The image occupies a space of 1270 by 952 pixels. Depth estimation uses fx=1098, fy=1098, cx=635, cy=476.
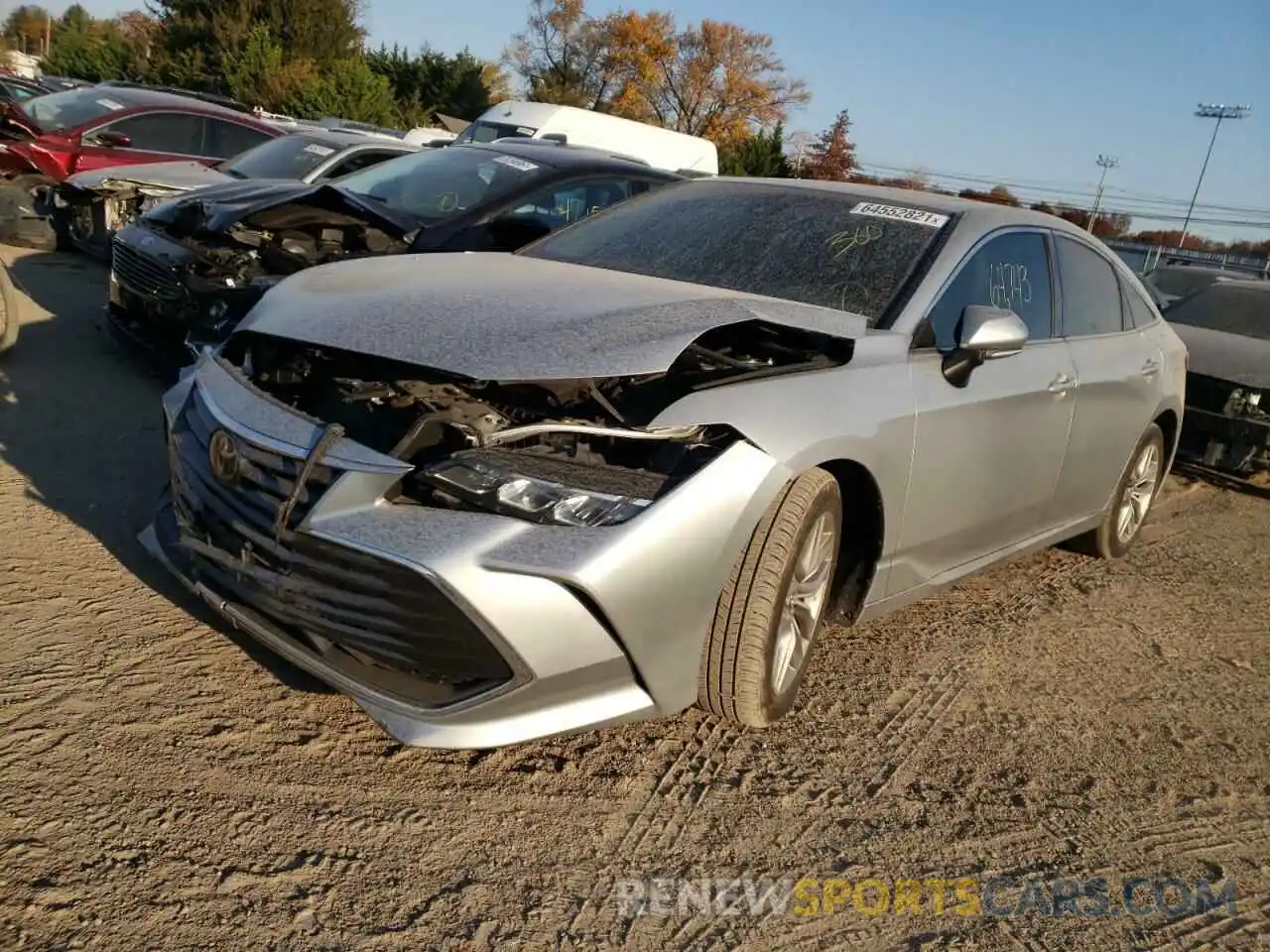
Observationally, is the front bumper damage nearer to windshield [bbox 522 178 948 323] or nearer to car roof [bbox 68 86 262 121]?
windshield [bbox 522 178 948 323]

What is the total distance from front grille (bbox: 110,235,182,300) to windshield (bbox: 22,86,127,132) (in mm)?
4833

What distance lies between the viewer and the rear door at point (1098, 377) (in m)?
4.62

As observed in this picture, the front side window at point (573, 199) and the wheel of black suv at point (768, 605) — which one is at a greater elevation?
the front side window at point (573, 199)

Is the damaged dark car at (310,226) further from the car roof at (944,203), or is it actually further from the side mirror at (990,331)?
the side mirror at (990,331)

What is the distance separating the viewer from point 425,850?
255 centimetres

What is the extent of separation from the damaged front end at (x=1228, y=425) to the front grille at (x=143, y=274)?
6552mm

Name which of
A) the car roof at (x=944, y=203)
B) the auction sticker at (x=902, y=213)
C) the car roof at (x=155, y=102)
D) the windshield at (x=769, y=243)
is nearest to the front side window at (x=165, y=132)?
the car roof at (x=155, y=102)

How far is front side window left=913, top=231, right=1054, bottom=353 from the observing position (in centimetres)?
375

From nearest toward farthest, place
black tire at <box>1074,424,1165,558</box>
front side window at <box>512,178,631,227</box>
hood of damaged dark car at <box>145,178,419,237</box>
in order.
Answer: black tire at <box>1074,424,1165,558</box> < hood of damaged dark car at <box>145,178,419,237</box> < front side window at <box>512,178,631,227</box>

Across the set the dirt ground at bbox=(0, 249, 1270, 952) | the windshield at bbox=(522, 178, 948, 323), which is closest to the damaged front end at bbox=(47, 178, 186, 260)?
the dirt ground at bbox=(0, 249, 1270, 952)

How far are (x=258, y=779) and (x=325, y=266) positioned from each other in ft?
6.62

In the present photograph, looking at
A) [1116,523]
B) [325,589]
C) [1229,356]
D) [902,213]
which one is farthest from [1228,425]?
[325,589]

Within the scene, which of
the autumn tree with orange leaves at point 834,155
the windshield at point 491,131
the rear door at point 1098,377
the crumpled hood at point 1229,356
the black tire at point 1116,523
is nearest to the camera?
the rear door at point 1098,377

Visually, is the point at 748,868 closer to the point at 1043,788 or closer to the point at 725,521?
the point at 725,521
